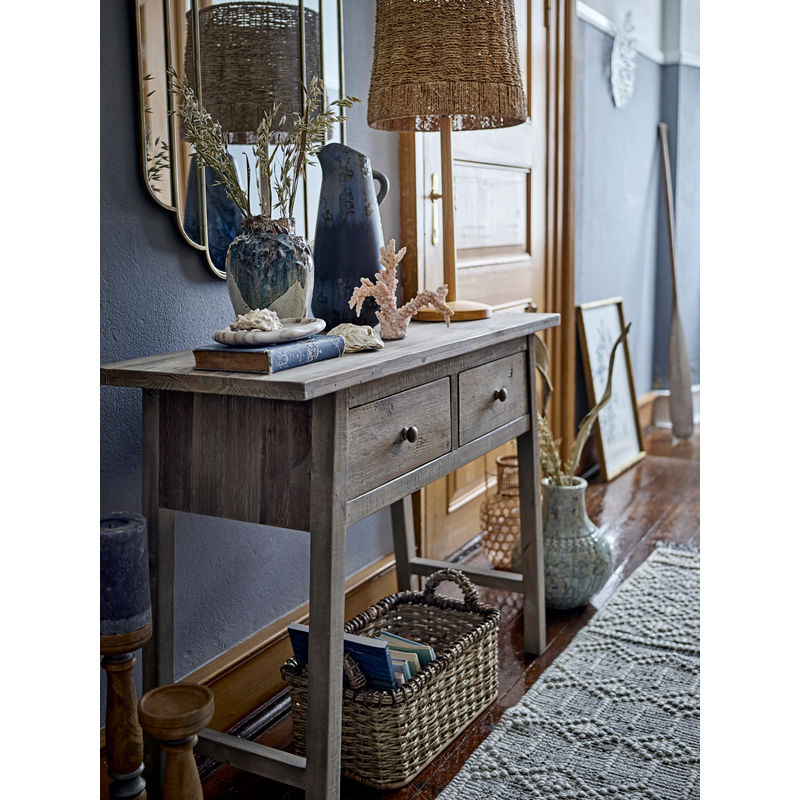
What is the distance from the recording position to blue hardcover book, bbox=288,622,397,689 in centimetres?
166

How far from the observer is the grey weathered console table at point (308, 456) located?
1360 mm

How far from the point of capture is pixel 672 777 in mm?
1712

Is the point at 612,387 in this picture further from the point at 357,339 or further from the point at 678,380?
the point at 357,339

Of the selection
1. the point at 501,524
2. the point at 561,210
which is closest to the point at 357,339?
the point at 501,524

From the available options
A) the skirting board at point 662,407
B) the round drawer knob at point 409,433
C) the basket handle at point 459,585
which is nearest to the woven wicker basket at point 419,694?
the basket handle at point 459,585

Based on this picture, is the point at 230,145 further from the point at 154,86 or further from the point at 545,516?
the point at 545,516

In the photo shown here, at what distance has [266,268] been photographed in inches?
59.7

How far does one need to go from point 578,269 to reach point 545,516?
1.66 m

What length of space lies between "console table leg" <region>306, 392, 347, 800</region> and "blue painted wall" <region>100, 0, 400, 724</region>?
422mm

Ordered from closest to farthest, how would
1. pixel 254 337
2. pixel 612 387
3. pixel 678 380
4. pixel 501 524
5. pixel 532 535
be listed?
1. pixel 254 337
2. pixel 532 535
3. pixel 501 524
4. pixel 612 387
5. pixel 678 380

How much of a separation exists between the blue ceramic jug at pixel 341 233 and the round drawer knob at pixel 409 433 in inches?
11.6

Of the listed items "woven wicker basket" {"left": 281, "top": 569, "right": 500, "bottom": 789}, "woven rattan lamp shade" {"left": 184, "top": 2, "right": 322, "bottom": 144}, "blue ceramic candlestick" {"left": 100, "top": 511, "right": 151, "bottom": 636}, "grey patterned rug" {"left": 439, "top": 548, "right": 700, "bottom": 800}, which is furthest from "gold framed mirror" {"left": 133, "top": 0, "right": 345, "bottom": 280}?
"grey patterned rug" {"left": 439, "top": 548, "right": 700, "bottom": 800}

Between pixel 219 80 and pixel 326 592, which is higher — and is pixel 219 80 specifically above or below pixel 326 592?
above

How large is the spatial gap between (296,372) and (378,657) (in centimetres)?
65
